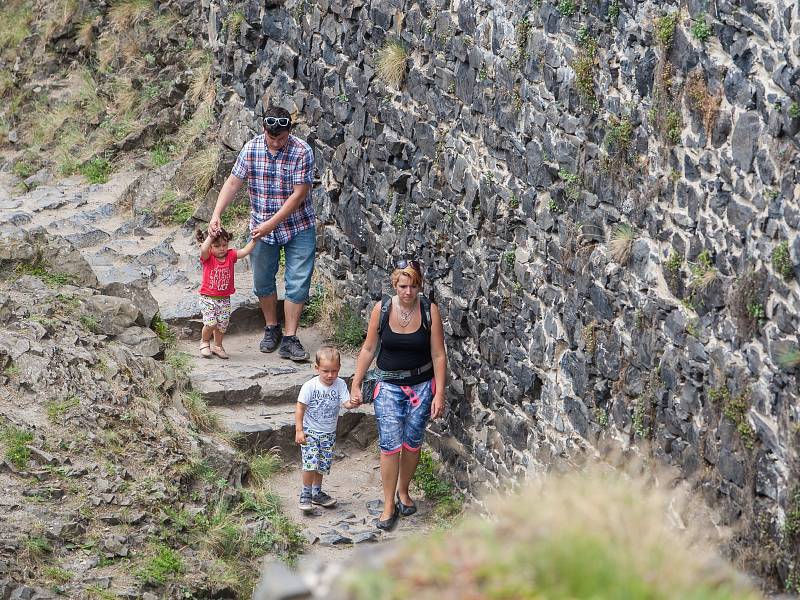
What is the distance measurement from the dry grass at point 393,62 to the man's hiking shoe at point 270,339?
2.29m

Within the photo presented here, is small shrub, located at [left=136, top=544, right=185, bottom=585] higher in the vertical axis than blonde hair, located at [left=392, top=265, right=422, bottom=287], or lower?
lower

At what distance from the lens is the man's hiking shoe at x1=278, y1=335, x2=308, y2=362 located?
31.0ft

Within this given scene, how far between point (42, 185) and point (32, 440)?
5805mm

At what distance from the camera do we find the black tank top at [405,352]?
7711 mm

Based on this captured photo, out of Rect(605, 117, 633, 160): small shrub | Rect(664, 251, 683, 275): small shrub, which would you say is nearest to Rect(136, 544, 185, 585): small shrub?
Rect(664, 251, 683, 275): small shrub

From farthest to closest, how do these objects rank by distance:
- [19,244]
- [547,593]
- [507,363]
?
[19,244], [507,363], [547,593]

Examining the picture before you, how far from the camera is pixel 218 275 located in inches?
352

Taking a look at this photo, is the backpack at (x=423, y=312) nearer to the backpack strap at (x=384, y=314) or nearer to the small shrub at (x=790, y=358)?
the backpack strap at (x=384, y=314)

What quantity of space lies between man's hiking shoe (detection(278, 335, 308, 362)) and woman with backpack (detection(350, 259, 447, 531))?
1.58 meters

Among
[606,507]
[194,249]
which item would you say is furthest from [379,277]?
[606,507]

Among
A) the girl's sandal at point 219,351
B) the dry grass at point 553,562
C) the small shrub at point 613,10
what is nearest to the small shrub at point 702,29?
the small shrub at point 613,10

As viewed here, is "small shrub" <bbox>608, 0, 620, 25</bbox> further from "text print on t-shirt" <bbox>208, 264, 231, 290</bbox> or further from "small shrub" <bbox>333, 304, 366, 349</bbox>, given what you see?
"small shrub" <bbox>333, 304, 366, 349</bbox>

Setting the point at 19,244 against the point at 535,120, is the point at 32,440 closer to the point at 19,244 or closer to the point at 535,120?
the point at 19,244

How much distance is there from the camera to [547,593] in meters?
3.03
